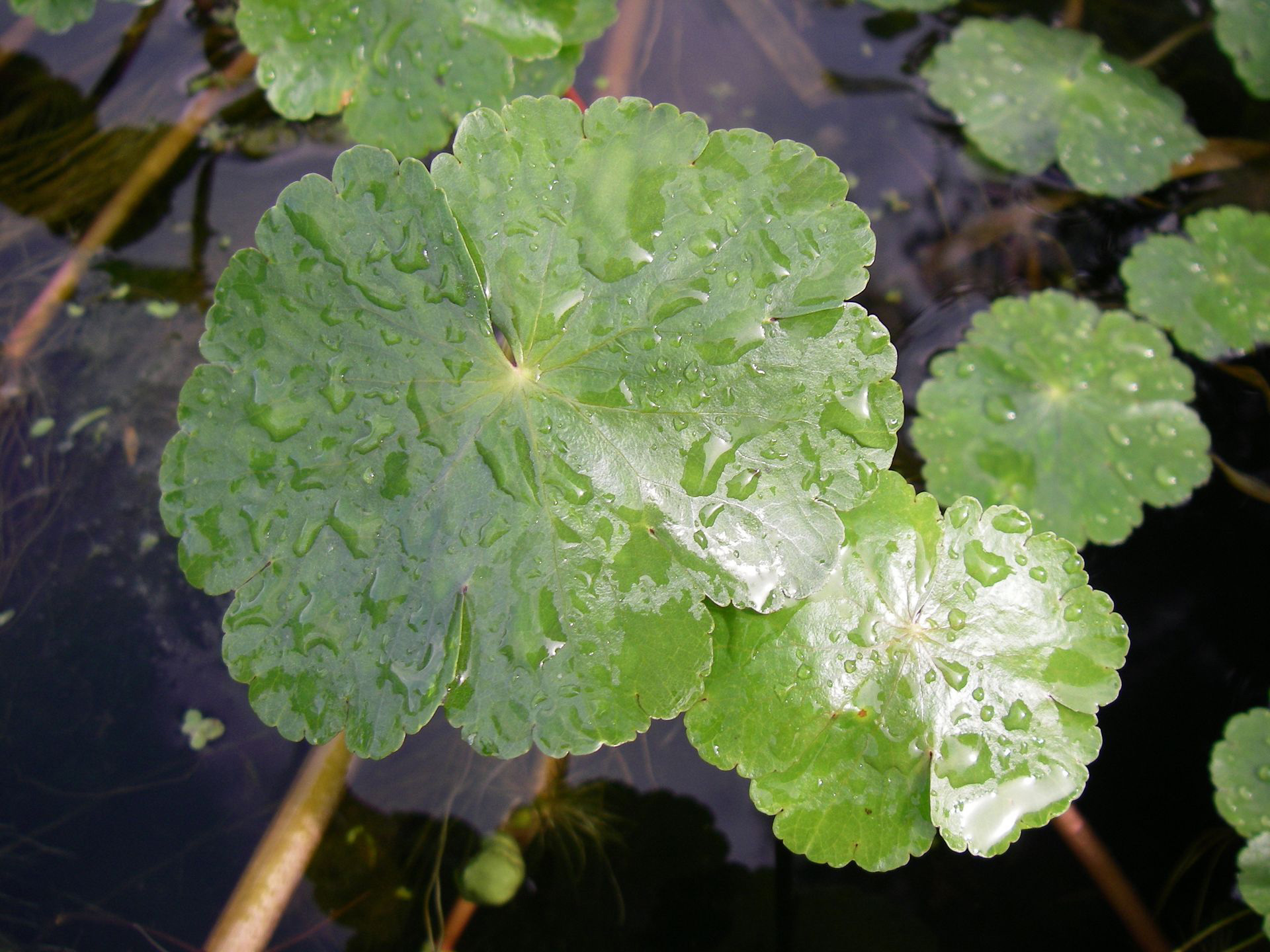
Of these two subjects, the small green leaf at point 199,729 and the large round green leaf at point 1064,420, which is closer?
the small green leaf at point 199,729

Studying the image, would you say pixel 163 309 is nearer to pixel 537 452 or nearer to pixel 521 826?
pixel 537 452

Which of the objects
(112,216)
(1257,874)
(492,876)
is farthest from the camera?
(112,216)

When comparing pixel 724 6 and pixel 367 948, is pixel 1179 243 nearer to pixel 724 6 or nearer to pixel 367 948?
pixel 724 6

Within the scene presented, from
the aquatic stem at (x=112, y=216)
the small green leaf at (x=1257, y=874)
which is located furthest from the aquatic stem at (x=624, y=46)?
the small green leaf at (x=1257, y=874)

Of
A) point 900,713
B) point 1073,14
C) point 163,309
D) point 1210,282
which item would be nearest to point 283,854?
point 900,713

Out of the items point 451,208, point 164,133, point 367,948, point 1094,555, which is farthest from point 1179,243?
point 164,133

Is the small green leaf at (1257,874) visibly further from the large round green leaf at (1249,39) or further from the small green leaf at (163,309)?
the small green leaf at (163,309)

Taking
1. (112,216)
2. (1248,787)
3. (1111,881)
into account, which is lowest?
(1111,881)
